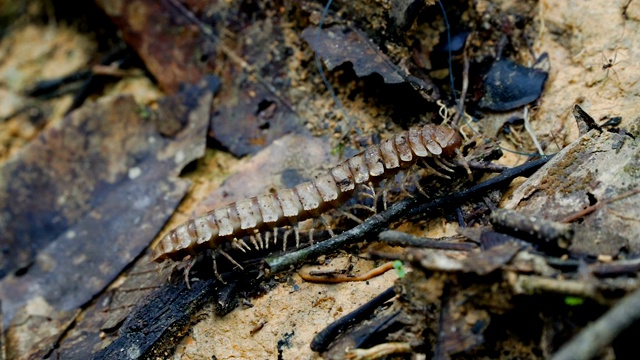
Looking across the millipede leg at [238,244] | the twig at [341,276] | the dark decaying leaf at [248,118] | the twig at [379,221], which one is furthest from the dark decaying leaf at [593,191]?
the dark decaying leaf at [248,118]

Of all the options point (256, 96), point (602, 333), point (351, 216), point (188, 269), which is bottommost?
point (188, 269)

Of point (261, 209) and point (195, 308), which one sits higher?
point (261, 209)

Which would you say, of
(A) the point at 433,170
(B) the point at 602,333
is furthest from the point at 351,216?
(B) the point at 602,333

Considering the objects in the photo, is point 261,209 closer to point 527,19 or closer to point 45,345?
point 45,345

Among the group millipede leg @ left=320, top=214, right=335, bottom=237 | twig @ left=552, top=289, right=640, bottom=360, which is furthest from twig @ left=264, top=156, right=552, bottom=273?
twig @ left=552, top=289, right=640, bottom=360

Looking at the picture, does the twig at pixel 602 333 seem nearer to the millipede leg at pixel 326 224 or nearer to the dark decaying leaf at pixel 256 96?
the millipede leg at pixel 326 224

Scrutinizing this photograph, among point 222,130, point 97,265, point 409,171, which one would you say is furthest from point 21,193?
point 409,171

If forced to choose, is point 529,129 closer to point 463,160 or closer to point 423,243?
point 463,160
